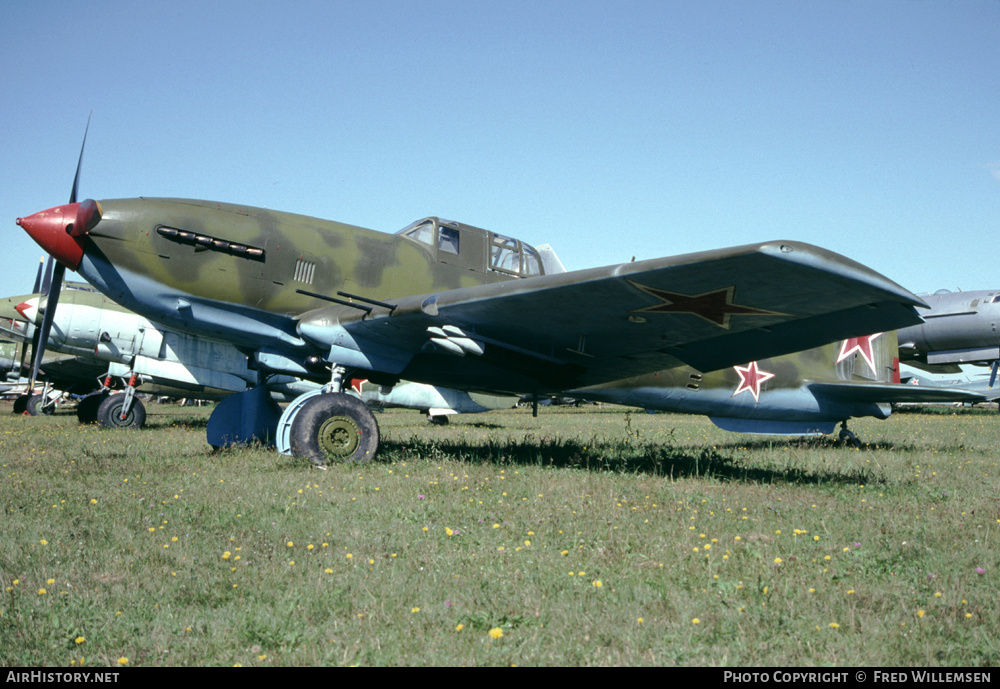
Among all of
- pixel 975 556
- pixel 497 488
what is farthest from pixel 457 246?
pixel 975 556

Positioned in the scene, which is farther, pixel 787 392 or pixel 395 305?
pixel 787 392

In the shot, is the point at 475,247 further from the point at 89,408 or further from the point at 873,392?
the point at 89,408

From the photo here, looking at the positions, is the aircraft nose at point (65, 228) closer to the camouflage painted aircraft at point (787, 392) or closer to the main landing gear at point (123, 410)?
the camouflage painted aircraft at point (787, 392)

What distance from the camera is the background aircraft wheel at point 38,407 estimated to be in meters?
22.2

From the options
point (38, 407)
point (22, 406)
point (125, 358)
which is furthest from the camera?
point (22, 406)

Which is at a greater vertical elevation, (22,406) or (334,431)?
(22,406)

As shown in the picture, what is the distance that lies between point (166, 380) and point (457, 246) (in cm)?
887

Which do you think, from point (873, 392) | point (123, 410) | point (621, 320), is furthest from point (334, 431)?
point (123, 410)

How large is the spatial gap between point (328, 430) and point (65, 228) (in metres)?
3.45

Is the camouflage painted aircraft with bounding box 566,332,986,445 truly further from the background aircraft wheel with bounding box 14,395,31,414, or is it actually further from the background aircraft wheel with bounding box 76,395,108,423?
the background aircraft wheel with bounding box 14,395,31,414

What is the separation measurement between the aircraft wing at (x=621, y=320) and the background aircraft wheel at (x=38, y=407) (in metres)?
19.3

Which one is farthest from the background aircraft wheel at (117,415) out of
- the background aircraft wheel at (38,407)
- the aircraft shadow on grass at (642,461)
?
the aircraft shadow on grass at (642,461)

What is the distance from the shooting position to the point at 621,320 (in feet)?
21.9

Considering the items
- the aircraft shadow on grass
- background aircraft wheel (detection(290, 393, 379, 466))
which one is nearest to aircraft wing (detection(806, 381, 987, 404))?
the aircraft shadow on grass
